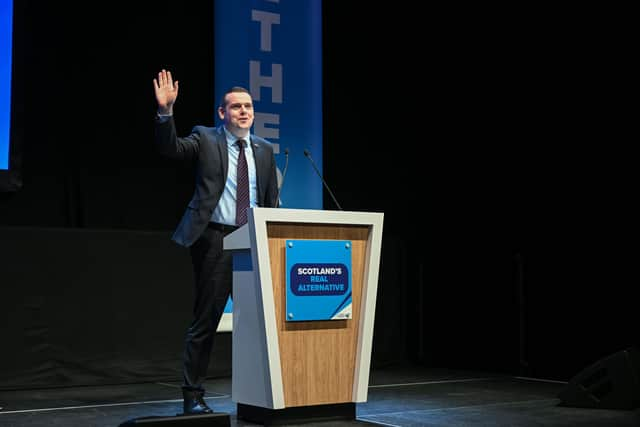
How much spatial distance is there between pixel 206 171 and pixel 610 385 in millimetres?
2239

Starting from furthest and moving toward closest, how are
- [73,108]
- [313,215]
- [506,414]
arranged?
[73,108]
[506,414]
[313,215]

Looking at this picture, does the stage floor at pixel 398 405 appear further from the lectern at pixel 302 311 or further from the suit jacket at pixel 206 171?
the suit jacket at pixel 206 171

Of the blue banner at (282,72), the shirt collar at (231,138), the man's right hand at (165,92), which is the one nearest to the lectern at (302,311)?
the shirt collar at (231,138)

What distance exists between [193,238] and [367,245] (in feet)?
2.34

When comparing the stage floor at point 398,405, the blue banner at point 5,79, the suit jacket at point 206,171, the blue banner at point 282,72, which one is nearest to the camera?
the suit jacket at point 206,171

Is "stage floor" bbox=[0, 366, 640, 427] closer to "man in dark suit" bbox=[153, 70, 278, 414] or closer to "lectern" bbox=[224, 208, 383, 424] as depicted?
"lectern" bbox=[224, 208, 383, 424]

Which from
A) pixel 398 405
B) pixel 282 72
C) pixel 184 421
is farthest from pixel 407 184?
pixel 184 421

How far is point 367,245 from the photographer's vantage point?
3.46 metres

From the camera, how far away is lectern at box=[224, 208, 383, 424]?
3.18 metres

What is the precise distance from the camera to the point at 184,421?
2.90 m

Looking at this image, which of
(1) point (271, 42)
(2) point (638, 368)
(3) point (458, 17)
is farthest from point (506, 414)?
(3) point (458, 17)

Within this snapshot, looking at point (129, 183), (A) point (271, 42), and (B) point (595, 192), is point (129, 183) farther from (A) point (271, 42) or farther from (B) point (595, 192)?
(B) point (595, 192)

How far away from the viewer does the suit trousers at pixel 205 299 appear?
3.37m

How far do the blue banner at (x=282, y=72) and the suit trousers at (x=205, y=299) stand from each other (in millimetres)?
2084
